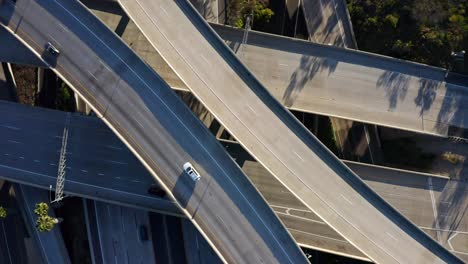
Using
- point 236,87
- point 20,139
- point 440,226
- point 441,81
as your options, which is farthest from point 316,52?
point 20,139

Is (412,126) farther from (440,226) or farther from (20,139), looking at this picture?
(20,139)

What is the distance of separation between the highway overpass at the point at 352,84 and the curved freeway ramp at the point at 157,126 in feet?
29.3

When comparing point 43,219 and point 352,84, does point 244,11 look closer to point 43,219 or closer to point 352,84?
point 352,84

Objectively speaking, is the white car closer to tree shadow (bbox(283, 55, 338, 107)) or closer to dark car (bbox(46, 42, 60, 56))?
tree shadow (bbox(283, 55, 338, 107))

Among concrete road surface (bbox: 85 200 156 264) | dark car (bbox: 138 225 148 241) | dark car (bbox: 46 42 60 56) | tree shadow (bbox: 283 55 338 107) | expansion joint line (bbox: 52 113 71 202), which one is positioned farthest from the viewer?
dark car (bbox: 138 225 148 241)

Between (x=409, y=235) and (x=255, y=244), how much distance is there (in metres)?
22.5

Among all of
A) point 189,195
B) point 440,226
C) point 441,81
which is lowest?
point 440,226

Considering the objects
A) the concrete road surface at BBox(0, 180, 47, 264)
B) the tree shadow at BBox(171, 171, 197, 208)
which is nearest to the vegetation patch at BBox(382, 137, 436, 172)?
the tree shadow at BBox(171, 171, 197, 208)

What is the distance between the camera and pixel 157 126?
2031 inches

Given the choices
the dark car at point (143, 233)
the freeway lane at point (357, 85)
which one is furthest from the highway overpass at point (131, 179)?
the freeway lane at point (357, 85)

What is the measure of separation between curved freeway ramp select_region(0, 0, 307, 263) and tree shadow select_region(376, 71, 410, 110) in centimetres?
2992

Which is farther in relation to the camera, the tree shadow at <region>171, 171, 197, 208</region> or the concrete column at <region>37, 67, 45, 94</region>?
the concrete column at <region>37, 67, 45, 94</region>

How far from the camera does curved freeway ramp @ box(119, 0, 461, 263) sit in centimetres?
5041

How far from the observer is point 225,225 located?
50.1 m
